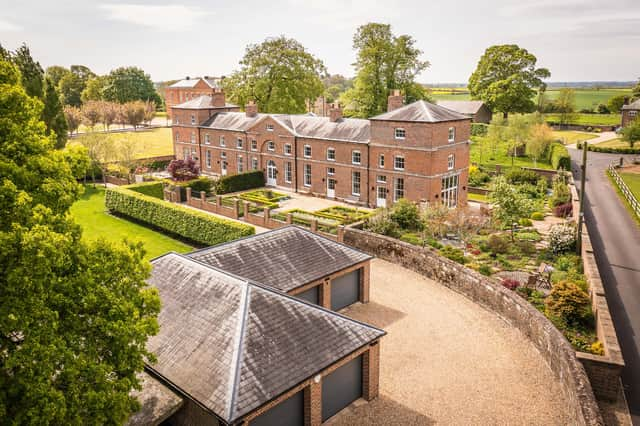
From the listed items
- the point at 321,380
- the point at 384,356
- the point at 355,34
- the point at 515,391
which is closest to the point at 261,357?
the point at 321,380

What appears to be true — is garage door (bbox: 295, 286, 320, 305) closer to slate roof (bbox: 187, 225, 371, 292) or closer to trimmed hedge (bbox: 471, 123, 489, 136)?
slate roof (bbox: 187, 225, 371, 292)

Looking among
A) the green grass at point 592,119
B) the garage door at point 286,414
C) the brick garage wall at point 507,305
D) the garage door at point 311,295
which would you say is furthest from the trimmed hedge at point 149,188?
the green grass at point 592,119

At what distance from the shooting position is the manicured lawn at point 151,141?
65438 mm

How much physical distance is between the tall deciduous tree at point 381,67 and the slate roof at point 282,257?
3610 centimetres

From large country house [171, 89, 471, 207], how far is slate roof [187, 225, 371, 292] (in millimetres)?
16376

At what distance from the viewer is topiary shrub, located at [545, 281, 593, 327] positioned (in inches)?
732

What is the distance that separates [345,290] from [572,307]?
29.5 feet

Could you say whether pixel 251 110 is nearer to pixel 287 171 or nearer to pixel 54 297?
pixel 287 171

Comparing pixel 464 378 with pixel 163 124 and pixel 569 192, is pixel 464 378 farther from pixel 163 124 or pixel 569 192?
pixel 163 124

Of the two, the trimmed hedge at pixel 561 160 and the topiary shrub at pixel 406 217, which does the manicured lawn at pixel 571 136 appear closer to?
the trimmed hedge at pixel 561 160

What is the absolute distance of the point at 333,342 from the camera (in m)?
14.3

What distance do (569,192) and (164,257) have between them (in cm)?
3527

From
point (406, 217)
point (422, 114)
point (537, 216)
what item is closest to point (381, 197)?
point (422, 114)

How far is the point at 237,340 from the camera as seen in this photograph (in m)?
13.0
